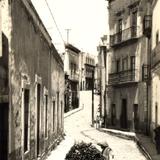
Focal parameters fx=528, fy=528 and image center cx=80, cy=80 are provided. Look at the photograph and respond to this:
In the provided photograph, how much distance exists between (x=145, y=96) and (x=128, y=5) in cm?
669

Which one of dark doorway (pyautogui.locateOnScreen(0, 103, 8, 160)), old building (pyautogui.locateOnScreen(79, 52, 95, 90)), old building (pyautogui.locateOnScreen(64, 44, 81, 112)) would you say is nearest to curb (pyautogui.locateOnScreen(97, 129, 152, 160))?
dark doorway (pyautogui.locateOnScreen(0, 103, 8, 160))

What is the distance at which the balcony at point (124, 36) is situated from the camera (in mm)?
33000

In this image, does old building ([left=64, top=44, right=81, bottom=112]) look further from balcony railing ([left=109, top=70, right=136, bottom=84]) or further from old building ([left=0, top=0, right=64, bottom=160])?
old building ([left=0, top=0, right=64, bottom=160])

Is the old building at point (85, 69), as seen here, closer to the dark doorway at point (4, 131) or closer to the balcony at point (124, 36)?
the balcony at point (124, 36)

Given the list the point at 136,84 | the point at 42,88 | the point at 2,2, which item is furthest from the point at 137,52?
the point at 2,2

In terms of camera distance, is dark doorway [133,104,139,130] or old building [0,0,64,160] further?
dark doorway [133,104,139,130]

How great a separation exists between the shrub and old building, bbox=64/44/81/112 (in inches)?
1649

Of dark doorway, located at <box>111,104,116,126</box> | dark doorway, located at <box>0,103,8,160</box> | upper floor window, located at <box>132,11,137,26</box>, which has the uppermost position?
upper floor window, located at <box>132,11,137,26</box>

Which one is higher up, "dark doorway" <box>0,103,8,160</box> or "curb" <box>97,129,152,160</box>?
"dark doorway" <box>0,103,8,160</box>

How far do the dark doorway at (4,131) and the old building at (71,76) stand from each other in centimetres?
→ 4413

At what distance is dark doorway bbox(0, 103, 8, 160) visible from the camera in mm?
7324

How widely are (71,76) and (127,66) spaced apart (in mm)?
24224

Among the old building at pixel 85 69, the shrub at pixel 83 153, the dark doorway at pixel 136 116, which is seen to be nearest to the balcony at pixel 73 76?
the old building at pixel 85 69

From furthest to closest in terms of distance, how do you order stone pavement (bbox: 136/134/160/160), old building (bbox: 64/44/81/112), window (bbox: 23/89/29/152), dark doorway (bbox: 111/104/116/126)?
old building (bbox: 64/44/81/112) < dark doorway (bbox: 111/104/116/126) < stone pavement (bbox: 136/134/160/160) < window (bbox: 23/89/29/152)
